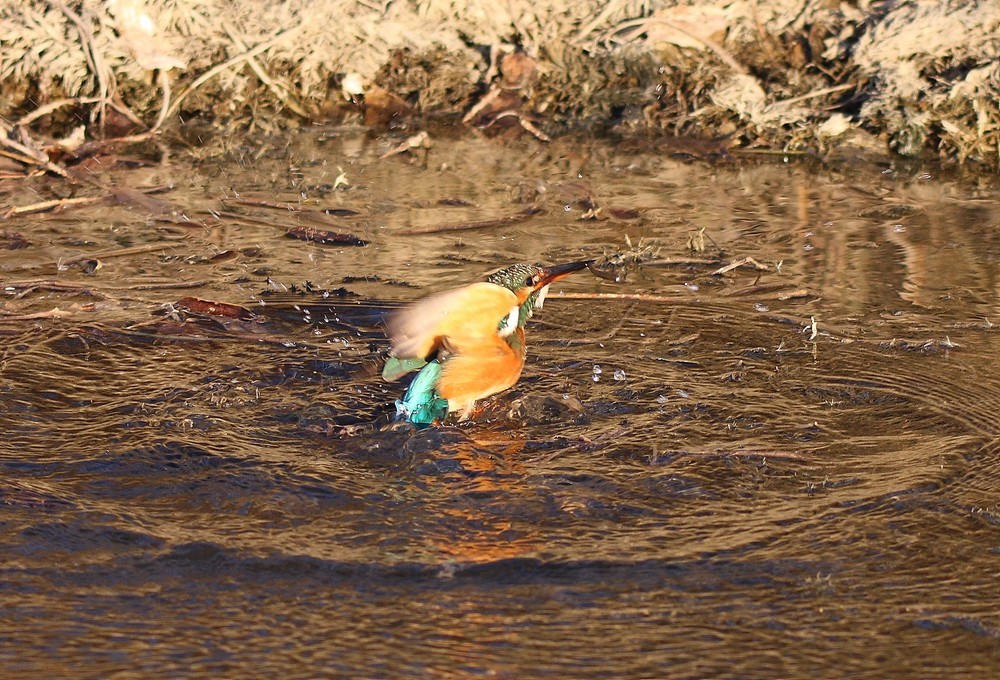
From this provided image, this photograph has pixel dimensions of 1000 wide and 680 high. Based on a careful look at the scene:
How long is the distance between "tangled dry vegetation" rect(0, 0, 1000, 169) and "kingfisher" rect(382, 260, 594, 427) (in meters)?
3.02

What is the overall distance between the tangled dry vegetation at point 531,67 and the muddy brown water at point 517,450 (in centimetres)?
76

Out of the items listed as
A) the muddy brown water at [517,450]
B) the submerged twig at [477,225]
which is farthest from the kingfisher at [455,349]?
the submerged twig at [477,225]

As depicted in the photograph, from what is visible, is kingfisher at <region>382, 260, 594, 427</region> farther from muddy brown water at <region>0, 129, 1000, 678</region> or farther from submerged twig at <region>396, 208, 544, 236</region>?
submerged twig at <region>396, 208, 544, 236</region>

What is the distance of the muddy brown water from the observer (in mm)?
2506

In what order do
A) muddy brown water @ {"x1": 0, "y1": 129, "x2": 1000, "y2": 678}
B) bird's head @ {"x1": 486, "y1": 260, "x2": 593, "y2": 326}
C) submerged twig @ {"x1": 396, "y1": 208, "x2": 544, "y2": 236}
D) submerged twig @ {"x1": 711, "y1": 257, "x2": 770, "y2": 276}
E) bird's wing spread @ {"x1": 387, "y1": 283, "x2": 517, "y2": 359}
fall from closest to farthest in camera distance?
1. muddy brown water @ {"x1": 0, "y1": 129, "x2": 1000, "y2": 678}
2. bird's wing spread @ {"x1": 387, "y1": 283, "x2": 517, "y2": 359}
3. bird's head @ {"x1": 486, "y1": 260, "x2": 593, "y2": 326}
4. submerged twig @ {"x1": 711, "y1": 257, "x2": 770, "y2": 276}
5. submerged twig @ {"x1": 396, "y1": 208, "x2": 544, "y2": 236}

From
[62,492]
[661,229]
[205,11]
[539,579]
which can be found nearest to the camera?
[539,579]

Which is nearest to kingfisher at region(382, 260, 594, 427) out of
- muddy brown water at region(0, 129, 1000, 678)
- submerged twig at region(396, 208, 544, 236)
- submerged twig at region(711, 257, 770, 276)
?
muddy brown water at region(0, 129, 1000, 678)

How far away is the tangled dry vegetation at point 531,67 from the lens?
6102 mm

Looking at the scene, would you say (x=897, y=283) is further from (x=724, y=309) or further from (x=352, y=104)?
(x=352, y=104)

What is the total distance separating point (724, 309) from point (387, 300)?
1.10m

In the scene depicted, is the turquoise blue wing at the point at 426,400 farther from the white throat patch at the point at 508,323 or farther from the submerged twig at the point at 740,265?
the submerged twig at the point at 740,265

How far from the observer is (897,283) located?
177 inches

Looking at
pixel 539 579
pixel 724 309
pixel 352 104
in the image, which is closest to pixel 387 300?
pixel 724 309

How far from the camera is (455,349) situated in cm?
353
